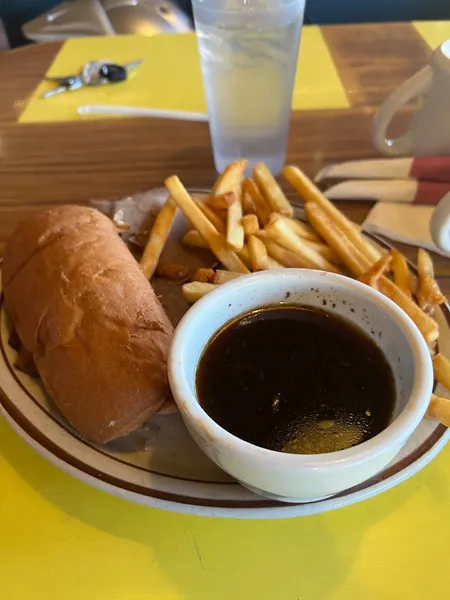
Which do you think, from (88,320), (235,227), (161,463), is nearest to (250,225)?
(235,227)

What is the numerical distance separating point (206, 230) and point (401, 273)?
377 mm

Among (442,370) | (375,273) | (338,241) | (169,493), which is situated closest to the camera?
(169,493)

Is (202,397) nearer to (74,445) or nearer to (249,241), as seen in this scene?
(74,445)

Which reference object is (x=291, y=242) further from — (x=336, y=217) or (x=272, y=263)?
(x=336, y=217)

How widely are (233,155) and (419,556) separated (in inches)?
41.4

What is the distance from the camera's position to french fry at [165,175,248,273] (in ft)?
3.57

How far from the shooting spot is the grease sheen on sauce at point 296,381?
2.45ft

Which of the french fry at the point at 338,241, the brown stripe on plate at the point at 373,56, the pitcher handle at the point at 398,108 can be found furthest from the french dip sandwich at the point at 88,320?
the brown stripe on plate at the point at 373,56

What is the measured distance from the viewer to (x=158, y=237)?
1135 mm

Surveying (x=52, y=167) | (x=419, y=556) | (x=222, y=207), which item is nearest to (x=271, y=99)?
(x=222, y=207)

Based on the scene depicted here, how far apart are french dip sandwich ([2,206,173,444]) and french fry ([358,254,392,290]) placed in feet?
1.12

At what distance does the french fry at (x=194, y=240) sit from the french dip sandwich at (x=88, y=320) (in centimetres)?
16

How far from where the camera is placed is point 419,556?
751 millimetres

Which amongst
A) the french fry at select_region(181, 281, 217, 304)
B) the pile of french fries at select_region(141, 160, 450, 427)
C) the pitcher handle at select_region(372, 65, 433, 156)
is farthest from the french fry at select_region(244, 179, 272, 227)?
the pitcher handle at select_region(372, 65, 433, 156)
